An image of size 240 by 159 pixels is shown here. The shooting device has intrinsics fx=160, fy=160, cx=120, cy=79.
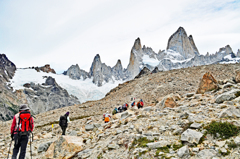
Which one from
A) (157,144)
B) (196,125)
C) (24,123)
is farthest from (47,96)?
(196,125)

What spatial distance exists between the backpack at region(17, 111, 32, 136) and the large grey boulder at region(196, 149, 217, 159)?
746cm

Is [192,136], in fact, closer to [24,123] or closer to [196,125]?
[196,125]

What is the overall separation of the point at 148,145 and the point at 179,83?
32802mm

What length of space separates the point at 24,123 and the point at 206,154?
309 inches

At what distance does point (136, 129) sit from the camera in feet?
30.7

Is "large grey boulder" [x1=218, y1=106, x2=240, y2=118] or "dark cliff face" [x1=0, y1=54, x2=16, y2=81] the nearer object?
"large grey boulder" [x1=218, y1=106, x2=240, y2=118]

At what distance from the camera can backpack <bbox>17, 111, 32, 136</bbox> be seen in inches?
298

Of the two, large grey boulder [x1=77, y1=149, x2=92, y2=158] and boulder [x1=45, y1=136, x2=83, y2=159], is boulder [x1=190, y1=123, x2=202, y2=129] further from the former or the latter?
boulder [x1=45, y1=136, x2=83, y2=159]

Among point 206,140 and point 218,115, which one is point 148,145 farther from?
point 218,115

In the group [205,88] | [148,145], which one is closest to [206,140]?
[148,145]

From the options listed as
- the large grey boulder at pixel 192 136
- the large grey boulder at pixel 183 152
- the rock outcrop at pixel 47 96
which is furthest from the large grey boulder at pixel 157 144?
the rock outcrop at pixel 47 96

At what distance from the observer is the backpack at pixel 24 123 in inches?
298

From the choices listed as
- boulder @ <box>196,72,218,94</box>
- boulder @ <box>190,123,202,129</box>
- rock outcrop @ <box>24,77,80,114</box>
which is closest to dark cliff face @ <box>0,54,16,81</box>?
rock outcrop @ <box>24,77,80,114</box>

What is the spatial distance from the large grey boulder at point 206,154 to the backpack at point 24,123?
746 cm
